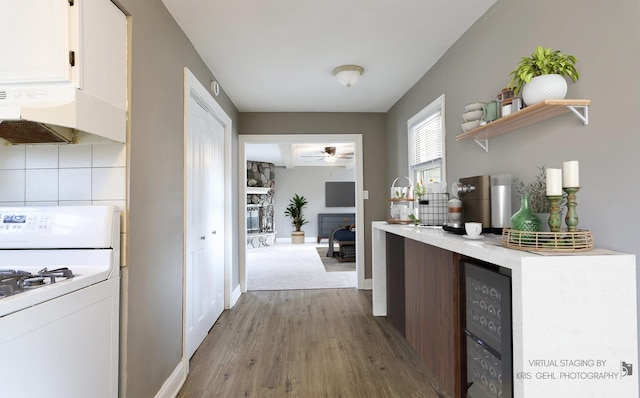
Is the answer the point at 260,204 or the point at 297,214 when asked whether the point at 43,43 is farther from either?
the point at 297,214

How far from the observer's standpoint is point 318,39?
250 centimetres

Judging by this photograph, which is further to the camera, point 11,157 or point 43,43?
point 11,157

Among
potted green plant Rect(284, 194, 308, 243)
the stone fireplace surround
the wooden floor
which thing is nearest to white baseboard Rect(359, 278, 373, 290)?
the wooden floor

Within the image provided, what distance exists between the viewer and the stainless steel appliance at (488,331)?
1.36 m

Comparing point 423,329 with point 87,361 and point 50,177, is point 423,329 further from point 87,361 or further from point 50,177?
point 50,177

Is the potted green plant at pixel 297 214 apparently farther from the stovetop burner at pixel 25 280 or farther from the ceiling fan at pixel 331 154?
the stovetop burner at pixel 25 280

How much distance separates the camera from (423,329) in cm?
222

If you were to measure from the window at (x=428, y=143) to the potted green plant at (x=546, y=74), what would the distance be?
136cm

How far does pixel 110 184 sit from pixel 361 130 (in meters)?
3.53

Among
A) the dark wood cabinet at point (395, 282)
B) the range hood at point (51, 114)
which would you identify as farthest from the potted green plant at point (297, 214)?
the range hood at point (51, 114)

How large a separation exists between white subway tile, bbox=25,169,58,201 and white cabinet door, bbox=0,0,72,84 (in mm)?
474

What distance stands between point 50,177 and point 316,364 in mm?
2033

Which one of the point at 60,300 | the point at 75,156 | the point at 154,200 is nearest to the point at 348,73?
the point at 154,200

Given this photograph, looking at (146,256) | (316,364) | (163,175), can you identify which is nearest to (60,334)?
(146,256)
